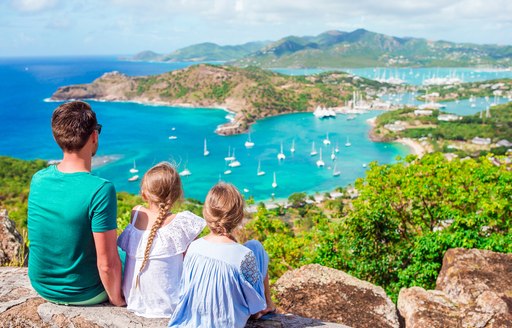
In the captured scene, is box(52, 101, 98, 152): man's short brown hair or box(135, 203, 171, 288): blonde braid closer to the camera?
box(52, 101, 98, 152): man's short brown hair

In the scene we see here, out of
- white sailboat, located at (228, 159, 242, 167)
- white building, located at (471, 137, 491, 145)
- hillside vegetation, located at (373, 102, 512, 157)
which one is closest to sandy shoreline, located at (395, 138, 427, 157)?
hillside vegetation, located at (373, 102, 512, 157)

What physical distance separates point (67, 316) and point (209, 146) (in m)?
56.0

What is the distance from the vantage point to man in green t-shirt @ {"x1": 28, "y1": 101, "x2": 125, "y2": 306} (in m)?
2.43

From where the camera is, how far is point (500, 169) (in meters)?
8.07

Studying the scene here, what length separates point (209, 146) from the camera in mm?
58250

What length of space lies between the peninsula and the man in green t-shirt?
76.2 metres

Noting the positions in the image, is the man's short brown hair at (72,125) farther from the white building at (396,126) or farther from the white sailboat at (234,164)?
the white building at (396,126)

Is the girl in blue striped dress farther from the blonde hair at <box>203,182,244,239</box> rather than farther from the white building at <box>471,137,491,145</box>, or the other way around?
the white building at <box>471,137,491,145</box>

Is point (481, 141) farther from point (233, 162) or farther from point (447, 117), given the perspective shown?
point (233, 162)

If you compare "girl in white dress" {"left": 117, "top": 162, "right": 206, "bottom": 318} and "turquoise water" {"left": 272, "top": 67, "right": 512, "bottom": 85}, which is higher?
"turquoise water" {"left": 272, "top": 67, "right": 512, "bottom": 85}

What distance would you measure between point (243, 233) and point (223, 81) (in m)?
85.6

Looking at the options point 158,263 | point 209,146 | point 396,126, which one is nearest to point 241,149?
point 209,146

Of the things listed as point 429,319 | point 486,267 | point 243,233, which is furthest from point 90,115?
point 243,233

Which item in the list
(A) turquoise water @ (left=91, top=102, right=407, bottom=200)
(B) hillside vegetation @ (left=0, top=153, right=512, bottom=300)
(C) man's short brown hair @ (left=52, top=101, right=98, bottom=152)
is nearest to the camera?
(C) man's short brown hair @ (left=52, top=101, right=98, bottom=152)
